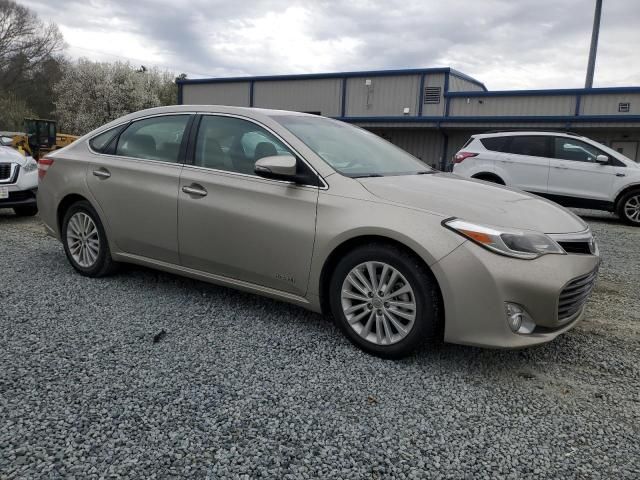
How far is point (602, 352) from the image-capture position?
139 inches

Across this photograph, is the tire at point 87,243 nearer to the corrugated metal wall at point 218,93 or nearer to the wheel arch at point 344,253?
the wheel arch at point 344,253

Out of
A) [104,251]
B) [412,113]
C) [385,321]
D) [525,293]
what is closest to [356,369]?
[385,321]

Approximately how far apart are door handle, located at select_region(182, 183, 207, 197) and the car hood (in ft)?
4.04

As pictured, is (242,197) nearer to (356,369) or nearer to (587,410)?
(356,369)

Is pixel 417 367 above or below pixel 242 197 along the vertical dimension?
below

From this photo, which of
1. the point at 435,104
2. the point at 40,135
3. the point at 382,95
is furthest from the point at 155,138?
the point at 382,95

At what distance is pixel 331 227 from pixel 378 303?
0.56 m

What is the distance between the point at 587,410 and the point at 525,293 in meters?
0.67

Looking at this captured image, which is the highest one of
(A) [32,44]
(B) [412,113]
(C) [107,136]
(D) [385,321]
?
(A) [32,44]

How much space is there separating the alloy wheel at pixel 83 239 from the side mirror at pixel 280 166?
2015 mm

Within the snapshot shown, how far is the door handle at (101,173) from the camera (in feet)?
14.9

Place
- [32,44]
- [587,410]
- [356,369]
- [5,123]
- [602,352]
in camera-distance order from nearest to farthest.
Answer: [587,410] → [356,369] → [602,352] → [5,123] → [32,44]

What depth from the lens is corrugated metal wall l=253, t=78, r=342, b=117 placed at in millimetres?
26328

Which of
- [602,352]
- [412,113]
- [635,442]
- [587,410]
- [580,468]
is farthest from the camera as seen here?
[412,113]
